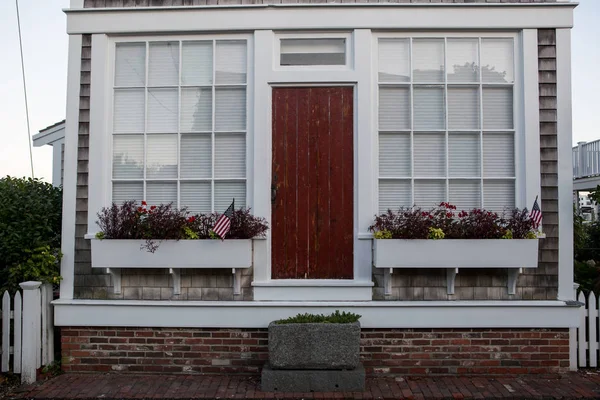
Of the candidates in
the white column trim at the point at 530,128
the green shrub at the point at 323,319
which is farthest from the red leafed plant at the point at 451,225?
the green shrub at the point at 323,319

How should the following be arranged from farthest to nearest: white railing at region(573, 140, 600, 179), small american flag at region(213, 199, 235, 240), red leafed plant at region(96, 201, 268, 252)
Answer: white railing at region(573, 140, 600, 179), red leafed plant at region(96, 201, 268, 252), small american flag at region(213, 199, 235, 240)

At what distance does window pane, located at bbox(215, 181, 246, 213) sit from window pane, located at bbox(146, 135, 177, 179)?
0.51 meters

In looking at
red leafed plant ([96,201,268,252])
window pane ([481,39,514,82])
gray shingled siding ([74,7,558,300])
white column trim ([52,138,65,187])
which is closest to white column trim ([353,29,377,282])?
gray shingled siding ([74,7,558,300])

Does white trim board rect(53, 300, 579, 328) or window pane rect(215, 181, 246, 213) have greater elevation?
window pane rect(215, 181, 246, 213)

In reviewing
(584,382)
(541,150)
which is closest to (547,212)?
(541,150)

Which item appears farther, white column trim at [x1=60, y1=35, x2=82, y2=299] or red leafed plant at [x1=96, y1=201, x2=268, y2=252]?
white column trim at [x1=60, y1=35, x2=82, y2=299]

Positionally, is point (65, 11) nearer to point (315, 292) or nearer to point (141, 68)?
point (141, 68)

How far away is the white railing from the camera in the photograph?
12.9m

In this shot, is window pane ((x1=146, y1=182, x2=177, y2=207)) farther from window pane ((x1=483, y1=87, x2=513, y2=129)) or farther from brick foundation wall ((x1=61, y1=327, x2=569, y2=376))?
window pane ((x1=483, y1=87, x2=513, y2=129))

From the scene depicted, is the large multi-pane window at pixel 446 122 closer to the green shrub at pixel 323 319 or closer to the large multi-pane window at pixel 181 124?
the green shrub at pixel 323 319

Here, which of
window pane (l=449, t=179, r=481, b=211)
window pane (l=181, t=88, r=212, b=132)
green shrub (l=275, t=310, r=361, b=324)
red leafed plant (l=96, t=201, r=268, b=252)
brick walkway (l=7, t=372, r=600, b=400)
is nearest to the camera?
brick walkway (l=7, t=372, r=600, b=400)

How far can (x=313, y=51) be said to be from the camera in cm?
520

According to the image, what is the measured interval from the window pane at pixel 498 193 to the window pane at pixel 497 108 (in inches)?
23.2

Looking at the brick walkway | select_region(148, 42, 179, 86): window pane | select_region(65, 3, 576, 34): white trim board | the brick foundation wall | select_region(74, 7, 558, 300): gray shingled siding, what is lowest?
the brick walkway
